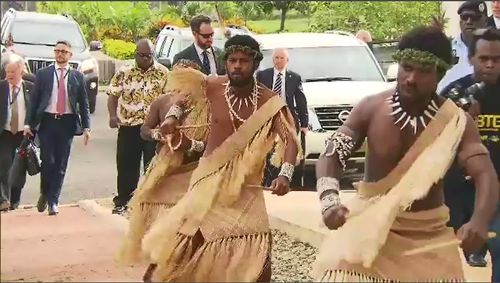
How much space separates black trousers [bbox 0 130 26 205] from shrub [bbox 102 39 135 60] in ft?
3.11

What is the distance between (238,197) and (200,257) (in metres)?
0.36

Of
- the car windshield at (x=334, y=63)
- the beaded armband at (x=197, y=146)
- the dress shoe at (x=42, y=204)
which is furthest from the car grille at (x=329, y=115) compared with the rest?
the beaded armband at (x=197, y=146)

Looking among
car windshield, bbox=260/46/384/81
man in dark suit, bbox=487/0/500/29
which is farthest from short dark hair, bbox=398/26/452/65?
car windshield, bbox=260/46/384/81

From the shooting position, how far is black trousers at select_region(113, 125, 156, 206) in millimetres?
9008

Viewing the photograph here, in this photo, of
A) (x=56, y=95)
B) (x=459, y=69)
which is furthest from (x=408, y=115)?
(x=56, y=95)

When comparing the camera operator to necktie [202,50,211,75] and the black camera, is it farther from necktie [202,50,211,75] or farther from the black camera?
necktie [202,50,211,75]

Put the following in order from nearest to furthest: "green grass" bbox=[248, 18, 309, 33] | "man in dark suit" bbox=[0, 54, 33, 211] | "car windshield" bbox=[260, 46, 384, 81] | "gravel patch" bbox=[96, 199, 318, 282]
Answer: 1. "man in dark suit" bbox=[0, 54, 33, 211]
2. "gravel patch" bbox=[96, 199, 318, 282]
3. "green grass" bbox=[248, 18, 309, 33]
4. "car windshield" bbox=[260, 46, 384, 81]

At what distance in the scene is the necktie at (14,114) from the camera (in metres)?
7.61

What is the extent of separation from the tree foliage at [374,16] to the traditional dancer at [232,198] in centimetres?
349

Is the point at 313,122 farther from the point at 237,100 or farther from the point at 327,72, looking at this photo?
the point at 237,100

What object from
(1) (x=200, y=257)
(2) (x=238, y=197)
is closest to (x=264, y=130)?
(2) (x=238, y=197)

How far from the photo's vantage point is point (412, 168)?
432cm

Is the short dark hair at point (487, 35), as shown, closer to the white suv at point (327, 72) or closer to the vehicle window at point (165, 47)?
the vehicle window at point (165, 47)

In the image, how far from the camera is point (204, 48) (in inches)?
322
